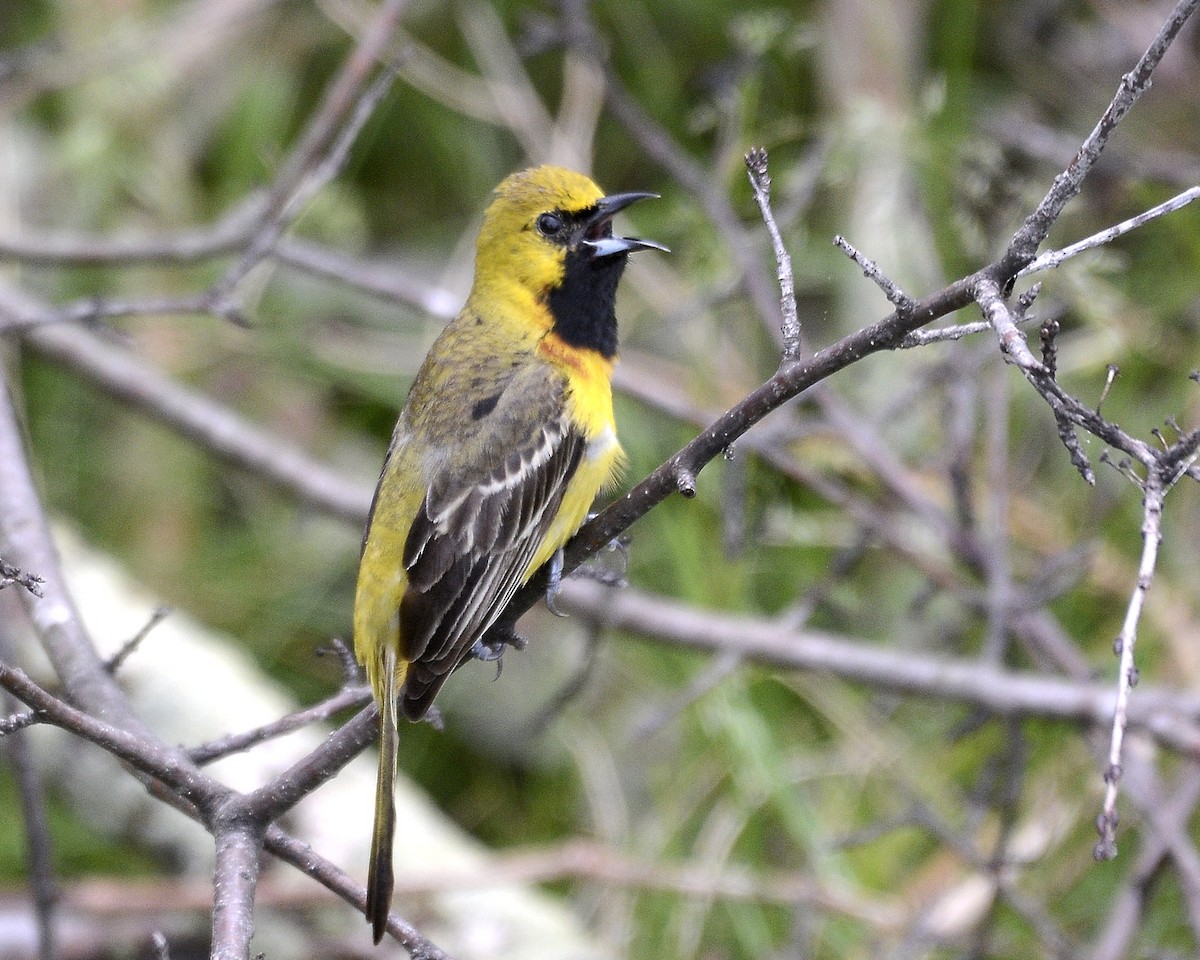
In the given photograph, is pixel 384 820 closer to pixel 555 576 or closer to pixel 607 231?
pixel 555 576

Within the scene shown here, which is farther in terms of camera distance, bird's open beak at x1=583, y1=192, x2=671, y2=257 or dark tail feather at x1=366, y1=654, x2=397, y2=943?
bird's open beak at x1=583, y1=192, x2=671, y2=257

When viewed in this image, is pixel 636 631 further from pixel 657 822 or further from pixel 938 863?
pixel 938 863

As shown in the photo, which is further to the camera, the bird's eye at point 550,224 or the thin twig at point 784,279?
the bird's eye at point 550,224

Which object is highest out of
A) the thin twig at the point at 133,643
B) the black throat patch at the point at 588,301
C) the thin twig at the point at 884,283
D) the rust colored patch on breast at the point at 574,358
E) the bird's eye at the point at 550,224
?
the bird's eye at the point at 550,224

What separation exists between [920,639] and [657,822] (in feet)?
5.16

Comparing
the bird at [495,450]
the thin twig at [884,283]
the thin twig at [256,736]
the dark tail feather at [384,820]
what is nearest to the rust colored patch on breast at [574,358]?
the bird at [495,450]

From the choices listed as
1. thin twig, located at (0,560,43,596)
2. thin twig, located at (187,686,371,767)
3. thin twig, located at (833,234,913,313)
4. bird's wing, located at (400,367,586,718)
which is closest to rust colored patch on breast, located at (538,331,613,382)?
bird's wing, located at (400,367,586,718)

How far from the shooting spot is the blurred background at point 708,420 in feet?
15.8

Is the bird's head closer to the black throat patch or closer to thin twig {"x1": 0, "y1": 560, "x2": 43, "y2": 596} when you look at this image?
the black throat patch

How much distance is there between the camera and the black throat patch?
3693 millimetres

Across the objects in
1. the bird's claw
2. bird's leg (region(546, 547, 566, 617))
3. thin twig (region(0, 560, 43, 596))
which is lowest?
thin twig (region(0, 560, 43, 596))

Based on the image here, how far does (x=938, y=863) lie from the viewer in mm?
5250

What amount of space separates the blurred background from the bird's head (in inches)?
28.0

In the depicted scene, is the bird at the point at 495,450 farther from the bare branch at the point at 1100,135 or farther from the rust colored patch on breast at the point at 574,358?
the bare branch at the point at 1100,135
